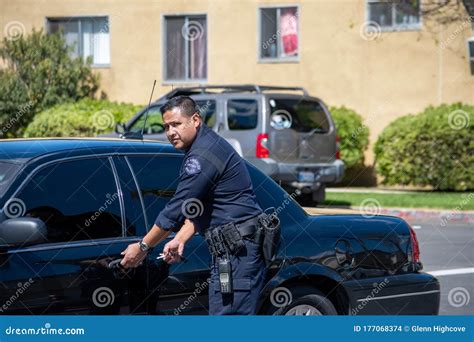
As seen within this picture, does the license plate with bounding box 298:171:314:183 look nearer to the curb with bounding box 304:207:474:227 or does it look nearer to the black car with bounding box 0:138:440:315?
the curb with bounding box 304:207:474:227

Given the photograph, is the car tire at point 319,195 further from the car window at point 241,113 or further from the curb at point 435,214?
the car window at point 241,113

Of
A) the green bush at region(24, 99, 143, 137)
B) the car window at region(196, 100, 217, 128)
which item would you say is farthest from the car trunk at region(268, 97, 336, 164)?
the green bush at region(24, 99, 143, 137)

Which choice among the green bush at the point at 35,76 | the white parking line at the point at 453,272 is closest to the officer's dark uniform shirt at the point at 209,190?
the white parking line at the point at 453,272

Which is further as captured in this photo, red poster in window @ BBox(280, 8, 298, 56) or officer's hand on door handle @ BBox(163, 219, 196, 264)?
red poster in window @ BBox(280, 8, 298, 56)

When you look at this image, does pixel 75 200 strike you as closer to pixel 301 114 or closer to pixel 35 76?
pixel 301 114

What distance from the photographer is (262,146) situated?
1778cm

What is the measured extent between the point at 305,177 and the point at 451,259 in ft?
17.8

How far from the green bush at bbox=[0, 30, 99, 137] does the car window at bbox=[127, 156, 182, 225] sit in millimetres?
19467

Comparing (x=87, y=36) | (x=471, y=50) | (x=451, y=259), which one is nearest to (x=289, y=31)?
(x=471, y=50)

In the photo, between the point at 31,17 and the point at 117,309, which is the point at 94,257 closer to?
the point at 117,309

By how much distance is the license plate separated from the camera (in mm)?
18109

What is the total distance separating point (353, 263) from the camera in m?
6.58

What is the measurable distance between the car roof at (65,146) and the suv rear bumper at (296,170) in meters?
11.2
